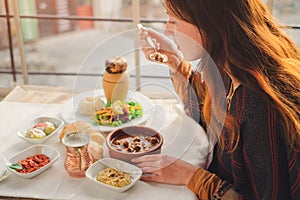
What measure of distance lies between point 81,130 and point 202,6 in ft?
1.61

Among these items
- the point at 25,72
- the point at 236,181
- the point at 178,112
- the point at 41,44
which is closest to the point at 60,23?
the point at 41,44

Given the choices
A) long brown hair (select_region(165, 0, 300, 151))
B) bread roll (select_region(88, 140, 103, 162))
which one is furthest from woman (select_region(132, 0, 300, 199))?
bread roll (select_region(88, 140, 103, 162))

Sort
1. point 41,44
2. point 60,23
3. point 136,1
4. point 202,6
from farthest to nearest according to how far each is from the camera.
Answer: point 60,23 < point 41,44 < point 136,1 < point 202,6

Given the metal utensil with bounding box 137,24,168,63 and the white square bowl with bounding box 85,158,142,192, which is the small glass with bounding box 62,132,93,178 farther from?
the metal utensil with bounding box 137,24,168,63

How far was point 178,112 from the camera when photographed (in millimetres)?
1408

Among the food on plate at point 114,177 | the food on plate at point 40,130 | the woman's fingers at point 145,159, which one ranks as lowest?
the food on plate at point 114,177

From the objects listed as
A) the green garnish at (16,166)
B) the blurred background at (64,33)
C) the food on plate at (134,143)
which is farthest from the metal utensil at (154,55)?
the blurred background at (64,33)

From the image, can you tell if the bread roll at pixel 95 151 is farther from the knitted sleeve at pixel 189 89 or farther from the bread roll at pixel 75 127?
the knitted sleeve at pixel 189 89

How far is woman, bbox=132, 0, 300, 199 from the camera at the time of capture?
975 mm

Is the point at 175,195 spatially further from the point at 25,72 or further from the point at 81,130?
the point at 25,72

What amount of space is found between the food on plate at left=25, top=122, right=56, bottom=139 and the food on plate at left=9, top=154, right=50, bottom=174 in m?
0.09

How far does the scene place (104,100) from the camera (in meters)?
1.42

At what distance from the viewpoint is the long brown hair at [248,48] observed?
970 millimetres

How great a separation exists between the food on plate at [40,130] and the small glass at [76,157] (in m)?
0.16
